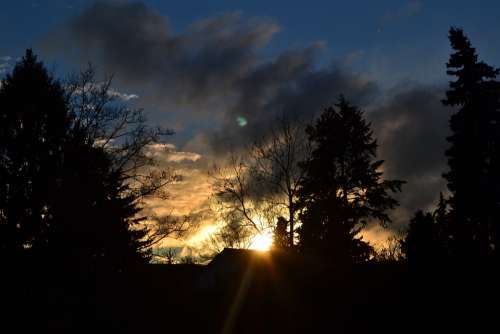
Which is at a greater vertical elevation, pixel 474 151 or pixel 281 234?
pixel 474 151

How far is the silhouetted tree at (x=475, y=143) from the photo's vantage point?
2594 centimetres

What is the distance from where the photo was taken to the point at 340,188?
3212 cm

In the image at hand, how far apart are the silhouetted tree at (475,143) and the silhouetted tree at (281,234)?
1172 centimetres

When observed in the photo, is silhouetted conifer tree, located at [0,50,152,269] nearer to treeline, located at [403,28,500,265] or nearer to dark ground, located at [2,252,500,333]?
dark ground, located at [2,252,500,333]

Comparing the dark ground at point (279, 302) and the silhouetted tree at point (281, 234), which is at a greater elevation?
the silhouetted tree at point (281, 234)

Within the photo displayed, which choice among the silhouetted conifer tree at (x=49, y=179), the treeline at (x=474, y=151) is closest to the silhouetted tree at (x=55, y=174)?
the silhouetted conifer tree at (x=49, y=179)

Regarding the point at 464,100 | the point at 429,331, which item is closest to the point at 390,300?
the point at 429,331

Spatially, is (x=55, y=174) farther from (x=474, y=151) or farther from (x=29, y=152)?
(x=474, y=151)

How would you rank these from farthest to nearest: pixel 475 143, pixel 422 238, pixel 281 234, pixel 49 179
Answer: pixel 281 234
pixel 422 238
pixel 475 143
pixel 49 179

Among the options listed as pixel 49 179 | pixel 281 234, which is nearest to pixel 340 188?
pixel 281 234

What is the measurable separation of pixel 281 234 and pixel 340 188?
6.99 meters

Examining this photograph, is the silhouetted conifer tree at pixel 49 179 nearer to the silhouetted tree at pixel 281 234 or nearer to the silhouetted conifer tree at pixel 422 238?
the silhouetted tree at pixel 281 234

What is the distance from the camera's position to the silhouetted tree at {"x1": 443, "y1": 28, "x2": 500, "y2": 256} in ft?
85.1

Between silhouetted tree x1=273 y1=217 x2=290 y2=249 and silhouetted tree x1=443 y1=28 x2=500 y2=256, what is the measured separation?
1172 centimetres
